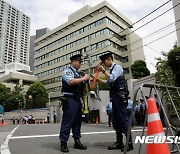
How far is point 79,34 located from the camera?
5191 cm

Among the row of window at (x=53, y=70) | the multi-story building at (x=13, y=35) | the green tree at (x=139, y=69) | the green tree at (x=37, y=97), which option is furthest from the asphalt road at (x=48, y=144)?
the multi-story building at (x=13, y=35)

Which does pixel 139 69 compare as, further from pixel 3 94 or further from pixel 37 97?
pixel 3 94

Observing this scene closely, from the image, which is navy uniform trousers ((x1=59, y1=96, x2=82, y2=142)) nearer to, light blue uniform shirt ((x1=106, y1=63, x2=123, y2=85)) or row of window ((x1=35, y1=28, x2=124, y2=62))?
light blue uniform shirt ((x1=106, y1=63, x2=123, y2=85))

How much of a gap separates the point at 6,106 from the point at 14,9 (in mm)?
94440

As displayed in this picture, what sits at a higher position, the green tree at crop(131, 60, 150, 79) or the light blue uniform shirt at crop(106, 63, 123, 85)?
the green tree at crop(131, 60, 150, 79)

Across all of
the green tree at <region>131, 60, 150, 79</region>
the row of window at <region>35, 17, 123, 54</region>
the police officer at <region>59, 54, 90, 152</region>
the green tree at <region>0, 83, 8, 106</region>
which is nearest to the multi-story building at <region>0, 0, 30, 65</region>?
the green tree at <region>0, 83, 8, 106</region>

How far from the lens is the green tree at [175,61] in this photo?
11.0m

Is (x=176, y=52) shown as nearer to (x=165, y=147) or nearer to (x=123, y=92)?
(x=123, y=92)

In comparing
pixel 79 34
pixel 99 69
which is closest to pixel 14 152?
pixel 99 69

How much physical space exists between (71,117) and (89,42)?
1770 inches

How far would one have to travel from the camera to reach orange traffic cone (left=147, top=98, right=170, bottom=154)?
2.20 metres

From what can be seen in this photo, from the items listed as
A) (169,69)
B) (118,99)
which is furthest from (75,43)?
(118,99)

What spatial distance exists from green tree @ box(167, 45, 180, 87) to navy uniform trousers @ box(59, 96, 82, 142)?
857 cm

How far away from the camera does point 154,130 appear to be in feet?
7.61
